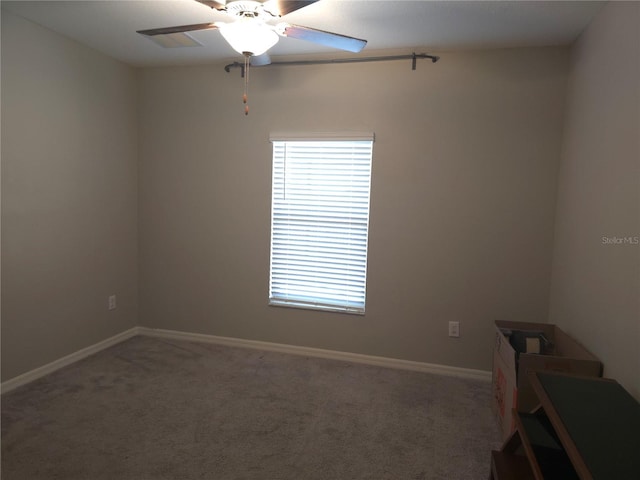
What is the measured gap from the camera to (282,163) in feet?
11.2

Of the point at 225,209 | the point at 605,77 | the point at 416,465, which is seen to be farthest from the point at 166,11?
the point at 416,465

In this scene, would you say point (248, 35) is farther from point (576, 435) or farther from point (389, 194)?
point (576, 435)

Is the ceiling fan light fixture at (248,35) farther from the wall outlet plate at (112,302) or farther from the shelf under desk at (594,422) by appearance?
the wall outlet plate at (112,302)

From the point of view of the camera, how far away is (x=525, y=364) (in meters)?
2.05

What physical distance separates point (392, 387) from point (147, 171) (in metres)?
2.89

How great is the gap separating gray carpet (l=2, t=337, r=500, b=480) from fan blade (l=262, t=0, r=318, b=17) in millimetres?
2210

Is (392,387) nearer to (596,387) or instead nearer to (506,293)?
(506,293)

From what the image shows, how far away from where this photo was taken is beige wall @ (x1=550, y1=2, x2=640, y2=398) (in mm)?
1769

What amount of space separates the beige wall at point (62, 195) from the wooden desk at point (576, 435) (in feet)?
10.2

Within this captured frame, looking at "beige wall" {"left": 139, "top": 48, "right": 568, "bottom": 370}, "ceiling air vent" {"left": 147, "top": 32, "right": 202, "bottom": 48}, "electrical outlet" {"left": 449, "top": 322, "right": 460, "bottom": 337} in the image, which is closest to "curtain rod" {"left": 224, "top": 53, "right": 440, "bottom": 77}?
"beige wall" {"left": 139, "top": 48, "right": 568, "bottom": 370}

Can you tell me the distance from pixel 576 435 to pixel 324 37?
2.00m

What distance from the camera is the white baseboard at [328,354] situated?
10.3ft

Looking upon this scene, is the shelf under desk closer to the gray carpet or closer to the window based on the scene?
the gray carpet

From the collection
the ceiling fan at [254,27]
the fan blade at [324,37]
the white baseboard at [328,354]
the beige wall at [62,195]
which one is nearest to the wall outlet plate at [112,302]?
the beige wall at [62,195]
